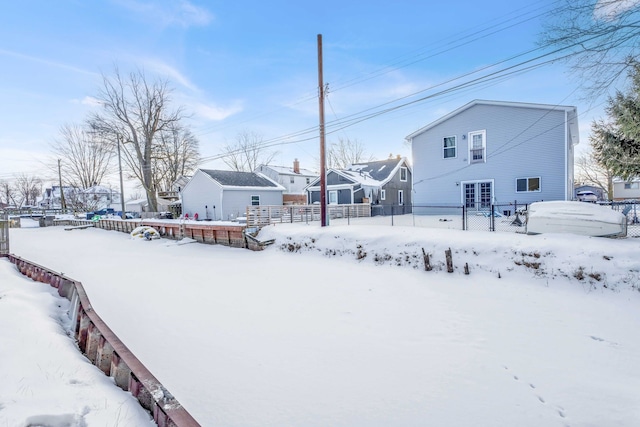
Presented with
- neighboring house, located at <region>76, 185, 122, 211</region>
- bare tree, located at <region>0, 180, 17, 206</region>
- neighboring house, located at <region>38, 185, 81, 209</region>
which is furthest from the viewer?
bare tree, located at <region>0, 180, 17, 206</region>

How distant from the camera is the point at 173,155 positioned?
111ft

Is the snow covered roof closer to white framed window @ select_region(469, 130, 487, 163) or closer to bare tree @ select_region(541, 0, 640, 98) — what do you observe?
white framed window @ select_region(469, 130, 487, 163)

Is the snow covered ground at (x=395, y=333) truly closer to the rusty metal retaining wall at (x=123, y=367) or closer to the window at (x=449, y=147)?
the rusty metal retaining wall at (x=123, y=367)

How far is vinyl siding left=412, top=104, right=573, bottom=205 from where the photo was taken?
14359mm

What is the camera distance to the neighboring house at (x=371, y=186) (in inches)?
914

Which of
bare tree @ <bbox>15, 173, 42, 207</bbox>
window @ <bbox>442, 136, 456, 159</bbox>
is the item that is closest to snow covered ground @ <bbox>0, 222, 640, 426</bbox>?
window @ <bbox>442, 136, 456, 159</bbox>

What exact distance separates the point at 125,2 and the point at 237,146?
36138mm

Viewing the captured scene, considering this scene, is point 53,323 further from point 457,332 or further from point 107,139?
point 107,139

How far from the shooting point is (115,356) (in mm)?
3113

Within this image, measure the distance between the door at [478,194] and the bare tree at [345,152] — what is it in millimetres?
28843

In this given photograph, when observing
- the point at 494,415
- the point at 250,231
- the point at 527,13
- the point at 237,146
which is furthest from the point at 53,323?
the point at 237,146

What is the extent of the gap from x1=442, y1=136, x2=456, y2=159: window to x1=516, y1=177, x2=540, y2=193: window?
3493mm

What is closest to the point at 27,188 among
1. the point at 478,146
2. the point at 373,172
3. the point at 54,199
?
the point at 54,199

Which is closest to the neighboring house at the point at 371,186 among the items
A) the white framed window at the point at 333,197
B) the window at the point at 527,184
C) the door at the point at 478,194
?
the white framed window at the point at 333,197
